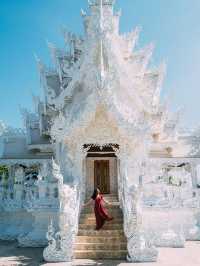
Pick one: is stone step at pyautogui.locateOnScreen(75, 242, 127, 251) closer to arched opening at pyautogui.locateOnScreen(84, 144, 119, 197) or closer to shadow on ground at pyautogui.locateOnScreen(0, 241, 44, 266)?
shadow on ground at pyautogui.locateOnScreen(0, 241, 44, 266)

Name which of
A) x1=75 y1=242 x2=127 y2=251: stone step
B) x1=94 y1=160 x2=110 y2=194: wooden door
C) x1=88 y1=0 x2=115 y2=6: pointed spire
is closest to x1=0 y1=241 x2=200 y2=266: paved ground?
x1=75 y1=242 x2=127 y2=251: stone step

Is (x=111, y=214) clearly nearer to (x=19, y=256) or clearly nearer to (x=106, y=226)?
(x=106, y=226)

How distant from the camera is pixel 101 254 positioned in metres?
7.96

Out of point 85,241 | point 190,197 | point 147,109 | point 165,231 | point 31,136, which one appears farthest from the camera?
point 31,136

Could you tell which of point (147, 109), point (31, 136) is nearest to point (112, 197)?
point (147, 109)

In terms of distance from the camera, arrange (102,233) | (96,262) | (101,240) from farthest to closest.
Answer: (102,233) < (101,240) < (96,262)

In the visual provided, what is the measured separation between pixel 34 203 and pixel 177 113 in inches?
271

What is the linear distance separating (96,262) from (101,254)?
0.45 m

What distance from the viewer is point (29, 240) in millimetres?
9961

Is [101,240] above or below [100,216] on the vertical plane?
below

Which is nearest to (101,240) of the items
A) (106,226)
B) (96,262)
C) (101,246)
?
(101,246)

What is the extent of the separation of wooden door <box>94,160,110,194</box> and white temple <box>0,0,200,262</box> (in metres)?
0.04

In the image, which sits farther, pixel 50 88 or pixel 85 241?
pixel 50 88

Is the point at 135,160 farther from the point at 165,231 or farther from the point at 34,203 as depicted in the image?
the point at 34,203
